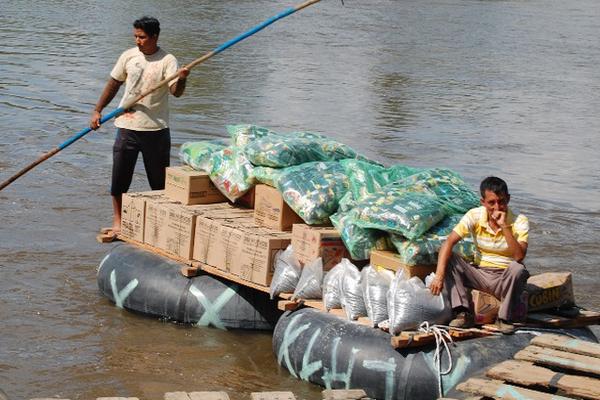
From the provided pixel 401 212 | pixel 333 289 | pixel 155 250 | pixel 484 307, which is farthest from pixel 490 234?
pixel 155 250

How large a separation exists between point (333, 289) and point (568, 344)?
1.50 metres

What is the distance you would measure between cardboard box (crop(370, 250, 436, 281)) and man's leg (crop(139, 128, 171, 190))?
250 centimetres

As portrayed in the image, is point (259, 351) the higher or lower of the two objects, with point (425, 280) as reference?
lower

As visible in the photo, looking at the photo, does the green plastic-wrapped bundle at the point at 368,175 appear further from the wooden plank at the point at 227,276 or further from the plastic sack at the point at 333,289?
the wooden plank at the point at 227,276

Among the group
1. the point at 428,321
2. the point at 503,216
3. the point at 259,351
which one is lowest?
the point at 259,351

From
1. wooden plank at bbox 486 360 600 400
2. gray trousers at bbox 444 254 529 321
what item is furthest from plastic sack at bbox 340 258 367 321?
wooden plank at bbox 486 360 600 400

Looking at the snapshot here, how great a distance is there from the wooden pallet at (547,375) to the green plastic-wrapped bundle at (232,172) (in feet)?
8.45

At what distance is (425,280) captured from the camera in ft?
25.4

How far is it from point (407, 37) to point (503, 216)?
22305mm

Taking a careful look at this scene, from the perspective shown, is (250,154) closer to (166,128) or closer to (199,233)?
(199,233)

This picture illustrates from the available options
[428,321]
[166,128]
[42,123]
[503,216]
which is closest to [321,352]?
[428,321]

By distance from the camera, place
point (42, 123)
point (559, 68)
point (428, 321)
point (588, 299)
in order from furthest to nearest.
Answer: point (559, 68)
point (42, 123)
point (588, 299)
point (428, 321)

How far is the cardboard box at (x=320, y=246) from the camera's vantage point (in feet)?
26.8

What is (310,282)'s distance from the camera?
26.5 ft
